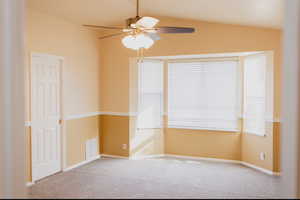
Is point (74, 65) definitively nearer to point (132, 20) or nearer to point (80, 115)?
point (80, 115)

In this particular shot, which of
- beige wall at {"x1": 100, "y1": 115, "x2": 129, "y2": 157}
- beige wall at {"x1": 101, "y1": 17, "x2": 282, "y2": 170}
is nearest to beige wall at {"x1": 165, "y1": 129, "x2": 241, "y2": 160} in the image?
beige wall at {"x1": 101, "y1": 17, "x2": 282, "y2": 170}

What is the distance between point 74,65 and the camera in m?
4.18

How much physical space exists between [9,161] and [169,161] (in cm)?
374

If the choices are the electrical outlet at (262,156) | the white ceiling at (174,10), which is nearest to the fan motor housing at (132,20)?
the white ceiling at (174,10)

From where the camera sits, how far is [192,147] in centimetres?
471

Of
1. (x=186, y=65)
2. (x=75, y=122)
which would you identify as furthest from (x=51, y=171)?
(x=186, y=65)

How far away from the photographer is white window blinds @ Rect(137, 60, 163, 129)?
15.7ft

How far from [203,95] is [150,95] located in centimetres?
102

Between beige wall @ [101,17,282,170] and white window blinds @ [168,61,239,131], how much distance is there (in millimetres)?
199

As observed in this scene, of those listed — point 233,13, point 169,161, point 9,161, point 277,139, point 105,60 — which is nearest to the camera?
point 9,161

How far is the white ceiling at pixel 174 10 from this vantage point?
9.69 feet

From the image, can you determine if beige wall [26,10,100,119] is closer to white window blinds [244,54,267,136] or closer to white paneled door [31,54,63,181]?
white paneled door [31,54,63,181]

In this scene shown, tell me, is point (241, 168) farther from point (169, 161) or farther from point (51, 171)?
point (51, 171)

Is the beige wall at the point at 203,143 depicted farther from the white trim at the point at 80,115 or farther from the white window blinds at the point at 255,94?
the white trim at the point at 80,115
